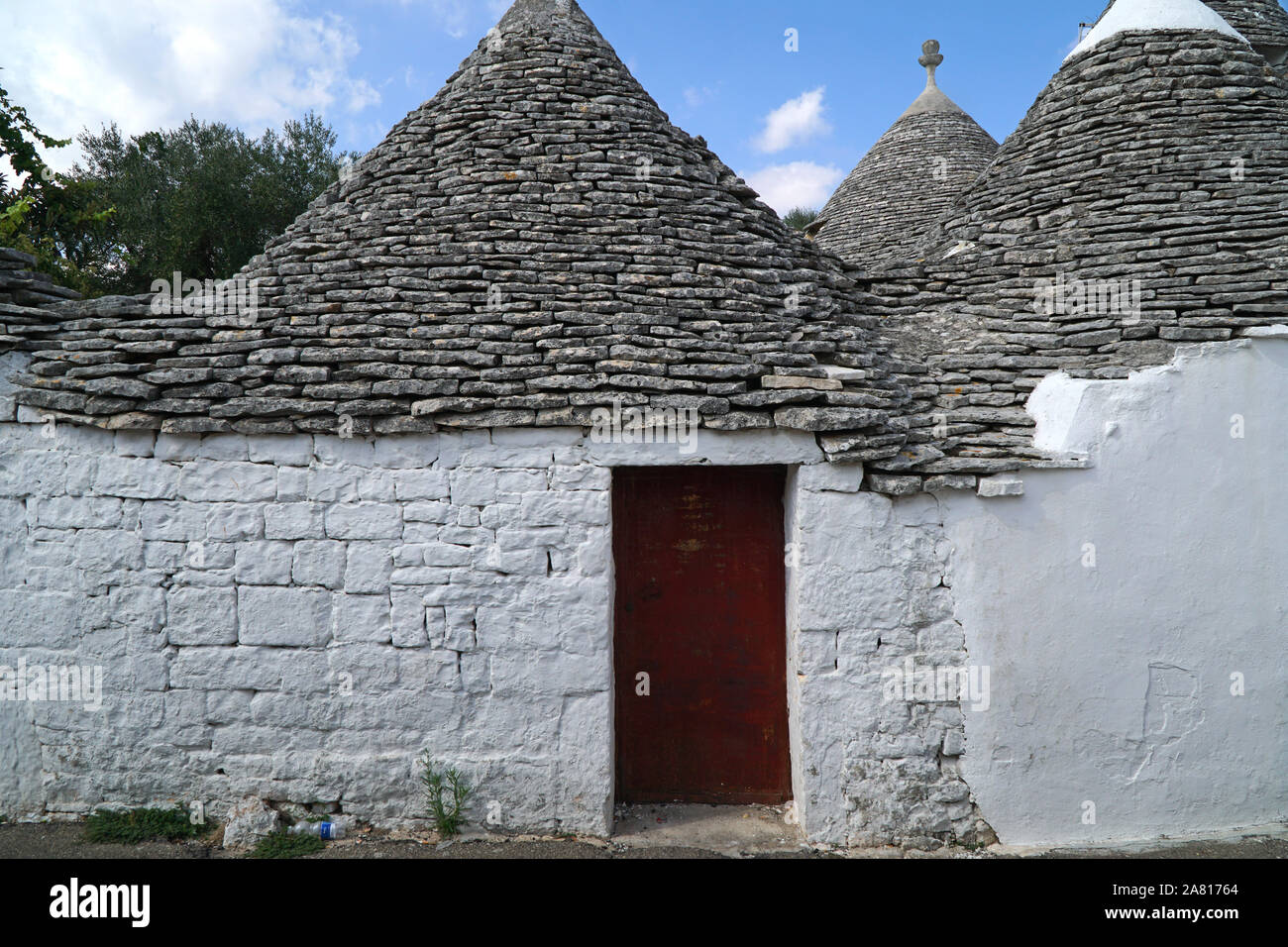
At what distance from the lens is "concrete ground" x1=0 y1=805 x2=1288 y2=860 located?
402cm

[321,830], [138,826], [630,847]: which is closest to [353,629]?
[321,830]

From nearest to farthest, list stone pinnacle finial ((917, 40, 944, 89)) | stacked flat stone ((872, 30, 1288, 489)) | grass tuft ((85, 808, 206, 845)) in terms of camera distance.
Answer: grass tuft ((85, 808, 206, 845)) < stacked flat stone ((872, 30, 1288, 489)) < stone pinnacle finial ((917, 40, 944, 89))

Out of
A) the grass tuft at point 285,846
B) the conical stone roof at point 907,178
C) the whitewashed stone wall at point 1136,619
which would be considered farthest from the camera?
the conical stone roof at point 907,178

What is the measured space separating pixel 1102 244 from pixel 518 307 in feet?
14.5

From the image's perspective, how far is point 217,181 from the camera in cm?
1344

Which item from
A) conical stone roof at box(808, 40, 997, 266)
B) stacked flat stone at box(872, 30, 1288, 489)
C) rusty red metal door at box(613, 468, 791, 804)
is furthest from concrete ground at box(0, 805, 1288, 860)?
conical stone roof at box(808, 40, 997, 266)

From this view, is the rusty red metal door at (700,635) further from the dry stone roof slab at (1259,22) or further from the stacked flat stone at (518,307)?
the dry stone roof slab at (1259,22)

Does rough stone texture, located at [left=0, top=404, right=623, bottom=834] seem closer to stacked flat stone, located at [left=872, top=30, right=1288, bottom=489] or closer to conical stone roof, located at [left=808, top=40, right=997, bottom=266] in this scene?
stacked flat stone, located at [left=872, top=30, right=1288, bottom=489]

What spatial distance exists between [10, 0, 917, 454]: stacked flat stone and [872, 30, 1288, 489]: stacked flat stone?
0.52 meters

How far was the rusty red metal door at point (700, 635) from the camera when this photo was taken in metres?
4.66

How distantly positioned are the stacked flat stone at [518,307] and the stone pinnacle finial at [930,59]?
9.01m

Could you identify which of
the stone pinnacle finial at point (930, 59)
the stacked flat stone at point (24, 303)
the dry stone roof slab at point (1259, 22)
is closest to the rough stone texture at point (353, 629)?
the stacked flat stone at point (24, 303)
